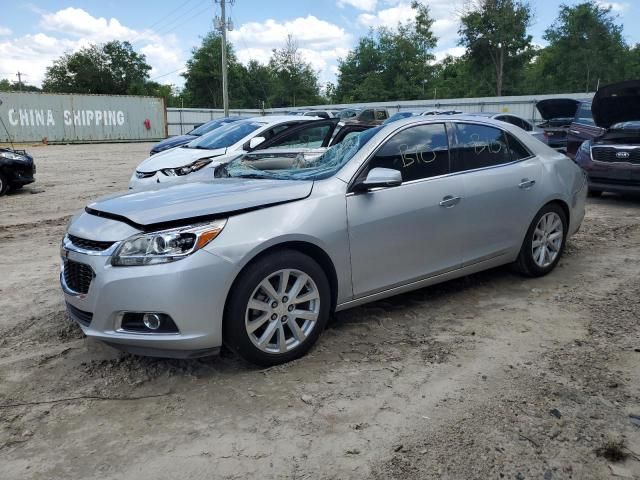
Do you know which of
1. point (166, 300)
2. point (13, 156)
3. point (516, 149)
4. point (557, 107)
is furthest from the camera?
point (557, 107)

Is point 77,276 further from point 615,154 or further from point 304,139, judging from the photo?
point 615,154

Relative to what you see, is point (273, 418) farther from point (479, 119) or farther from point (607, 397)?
point (479, 119)

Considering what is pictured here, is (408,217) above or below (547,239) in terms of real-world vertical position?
above

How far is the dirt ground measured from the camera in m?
2.53

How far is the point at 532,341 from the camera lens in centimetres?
382

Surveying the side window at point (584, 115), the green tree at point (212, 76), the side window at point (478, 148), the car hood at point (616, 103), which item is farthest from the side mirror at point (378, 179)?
the green tree at point (212, 76)

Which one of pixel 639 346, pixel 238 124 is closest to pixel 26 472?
pixel 639 346

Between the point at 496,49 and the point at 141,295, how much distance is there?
2027 inches

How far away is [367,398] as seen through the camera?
308 centimetres

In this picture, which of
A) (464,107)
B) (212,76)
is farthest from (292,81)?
(464,107)

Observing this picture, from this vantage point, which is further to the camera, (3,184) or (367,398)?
(3,184)

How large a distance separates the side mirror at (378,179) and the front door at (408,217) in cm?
5

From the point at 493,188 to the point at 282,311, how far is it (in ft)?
7.18

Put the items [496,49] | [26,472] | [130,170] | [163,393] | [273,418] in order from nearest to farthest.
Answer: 1. [26,472]
2. [273,418]
3. [163,393]
4. [130,170]
5. [496,49]
